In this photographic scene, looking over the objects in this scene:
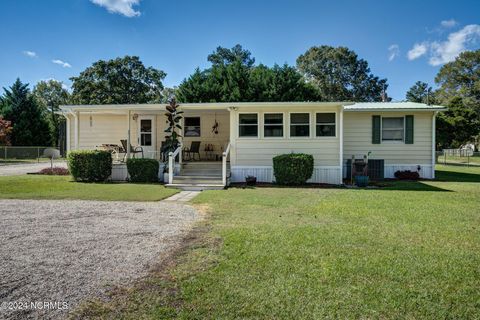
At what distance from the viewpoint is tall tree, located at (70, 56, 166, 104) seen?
3791cm

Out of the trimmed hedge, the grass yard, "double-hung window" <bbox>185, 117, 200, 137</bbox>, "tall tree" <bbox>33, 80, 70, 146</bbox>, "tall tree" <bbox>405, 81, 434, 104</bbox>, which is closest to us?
the grass yard

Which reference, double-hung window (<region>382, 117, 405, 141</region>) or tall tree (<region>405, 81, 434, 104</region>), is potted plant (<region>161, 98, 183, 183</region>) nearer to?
double-hung window (<region>382, 117, 405, 141</region>)

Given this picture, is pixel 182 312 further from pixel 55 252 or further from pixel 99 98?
pixel 99 98

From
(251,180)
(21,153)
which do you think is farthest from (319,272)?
(21,153)

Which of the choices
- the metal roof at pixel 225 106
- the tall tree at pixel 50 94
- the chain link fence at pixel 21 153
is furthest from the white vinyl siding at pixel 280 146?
the tall tree at pixel 50 94

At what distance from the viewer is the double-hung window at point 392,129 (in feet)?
45.7

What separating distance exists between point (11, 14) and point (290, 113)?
11661 millimetres

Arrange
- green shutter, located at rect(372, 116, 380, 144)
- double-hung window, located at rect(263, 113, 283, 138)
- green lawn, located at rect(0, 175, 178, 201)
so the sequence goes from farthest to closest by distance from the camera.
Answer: green shutter, located at rect(372, 116, 380, 144) < double-hung window, located at rect(263, 113, 283, 138) < green lawn, located at rect(0, 175, 178, 201)

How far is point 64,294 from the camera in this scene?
272 centimetres

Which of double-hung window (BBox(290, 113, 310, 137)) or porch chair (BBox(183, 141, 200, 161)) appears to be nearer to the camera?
double-hung window (BBox(290, 113, 310, 137))

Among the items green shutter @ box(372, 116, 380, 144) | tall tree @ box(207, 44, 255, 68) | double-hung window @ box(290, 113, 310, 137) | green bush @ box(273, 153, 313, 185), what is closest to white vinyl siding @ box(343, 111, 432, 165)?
green shutter @ box(372, 116, 380, 144)

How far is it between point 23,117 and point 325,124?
112 ft

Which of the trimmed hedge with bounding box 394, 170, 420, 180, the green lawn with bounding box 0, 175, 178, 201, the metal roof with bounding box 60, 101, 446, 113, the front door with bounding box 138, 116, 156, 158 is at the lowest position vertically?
the green lawn with bounding box 0, 175, 178, 201

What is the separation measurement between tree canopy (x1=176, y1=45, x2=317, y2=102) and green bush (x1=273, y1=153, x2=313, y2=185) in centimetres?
1332
